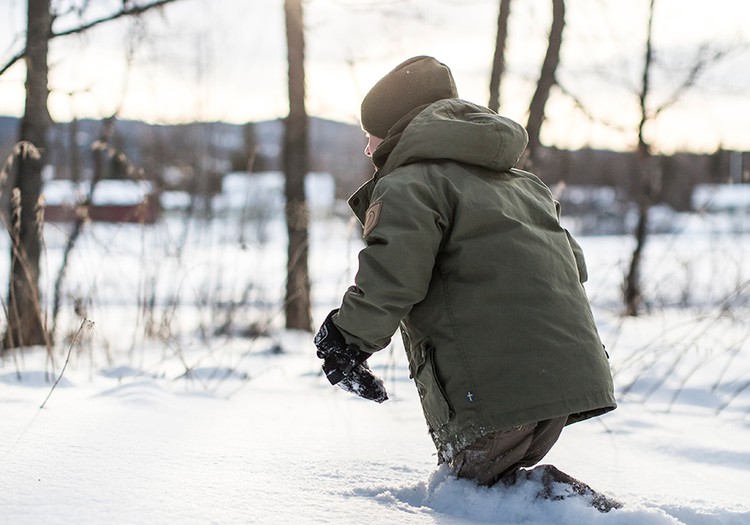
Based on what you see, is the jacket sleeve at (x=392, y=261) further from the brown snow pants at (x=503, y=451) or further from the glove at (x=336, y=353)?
the brown snow pants at (x=503, y=451)

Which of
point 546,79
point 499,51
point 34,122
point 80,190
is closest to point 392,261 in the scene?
point 34,122

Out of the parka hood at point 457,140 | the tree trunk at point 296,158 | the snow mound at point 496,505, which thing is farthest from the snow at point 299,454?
the tree trunk at point 296,158

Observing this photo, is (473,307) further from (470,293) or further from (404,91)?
(404,91)

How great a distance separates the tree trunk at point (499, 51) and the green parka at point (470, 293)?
16.1 feet

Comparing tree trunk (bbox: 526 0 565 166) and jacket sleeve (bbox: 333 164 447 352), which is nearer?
jacket sleeve (bbox: 333 164 447 352)

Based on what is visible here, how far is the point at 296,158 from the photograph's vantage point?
693 cm

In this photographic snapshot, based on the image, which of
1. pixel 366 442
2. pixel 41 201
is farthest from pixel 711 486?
pixel 41 201

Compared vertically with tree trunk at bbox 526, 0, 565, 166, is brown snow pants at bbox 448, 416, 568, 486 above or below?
below

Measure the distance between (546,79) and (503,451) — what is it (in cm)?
494

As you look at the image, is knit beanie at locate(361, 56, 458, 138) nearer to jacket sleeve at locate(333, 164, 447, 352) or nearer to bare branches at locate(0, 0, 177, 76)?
jacket sleeve at locate(333, 164, 447, 352)

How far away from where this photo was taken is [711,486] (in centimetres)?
222

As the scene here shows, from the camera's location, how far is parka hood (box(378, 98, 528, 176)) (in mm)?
1828

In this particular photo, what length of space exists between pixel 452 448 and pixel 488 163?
73cm

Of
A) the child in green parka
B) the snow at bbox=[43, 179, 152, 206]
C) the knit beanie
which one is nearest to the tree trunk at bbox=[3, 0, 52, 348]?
the snow at bbox=[43, 179, 152, 206]
